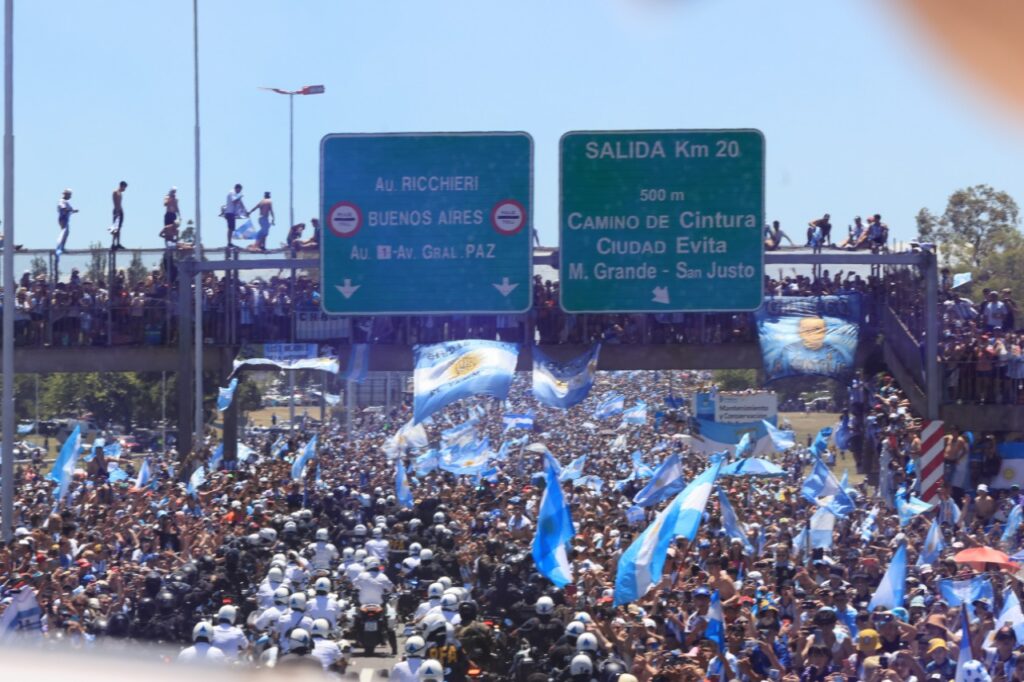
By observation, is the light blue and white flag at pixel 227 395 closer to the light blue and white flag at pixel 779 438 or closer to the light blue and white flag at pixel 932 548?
the light blue and white flag at pixel 779 438

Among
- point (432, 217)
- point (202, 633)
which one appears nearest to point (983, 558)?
point (202, 633)

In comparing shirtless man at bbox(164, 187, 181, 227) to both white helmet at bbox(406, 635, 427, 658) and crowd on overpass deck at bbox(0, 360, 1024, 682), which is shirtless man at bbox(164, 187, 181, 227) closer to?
crowd on overpass deck at bbox(0, 360, 1024, 682)

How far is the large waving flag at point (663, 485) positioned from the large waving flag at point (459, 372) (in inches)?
93.8

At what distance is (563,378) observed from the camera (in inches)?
909

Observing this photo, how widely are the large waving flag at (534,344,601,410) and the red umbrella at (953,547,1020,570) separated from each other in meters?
8.28

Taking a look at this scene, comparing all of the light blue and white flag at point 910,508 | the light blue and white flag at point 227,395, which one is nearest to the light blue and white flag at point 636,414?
the light blue and white flag at point 227,395

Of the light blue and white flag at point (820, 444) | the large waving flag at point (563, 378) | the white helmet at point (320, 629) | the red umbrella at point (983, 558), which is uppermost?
the large waving flag at point (563, 378)

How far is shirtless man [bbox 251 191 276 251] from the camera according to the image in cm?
2678

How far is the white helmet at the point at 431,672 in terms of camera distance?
10805mm

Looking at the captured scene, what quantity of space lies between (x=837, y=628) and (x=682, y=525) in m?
2.41

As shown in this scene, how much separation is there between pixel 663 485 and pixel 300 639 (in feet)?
29.5

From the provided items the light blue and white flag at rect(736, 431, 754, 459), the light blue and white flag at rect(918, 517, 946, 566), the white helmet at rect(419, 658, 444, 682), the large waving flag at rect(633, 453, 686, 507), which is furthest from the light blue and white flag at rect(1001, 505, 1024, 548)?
the light blue and white flag at rect(736, 431, 754, 459)

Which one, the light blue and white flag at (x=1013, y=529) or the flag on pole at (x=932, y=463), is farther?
the flag on pole at (x=932, y=463)

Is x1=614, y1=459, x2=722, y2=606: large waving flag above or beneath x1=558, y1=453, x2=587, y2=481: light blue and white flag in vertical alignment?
above
